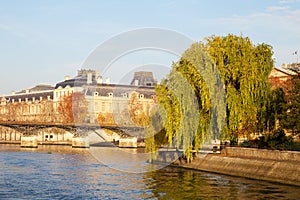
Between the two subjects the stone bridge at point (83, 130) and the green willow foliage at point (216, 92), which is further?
the stone bridge at point (83, 130)

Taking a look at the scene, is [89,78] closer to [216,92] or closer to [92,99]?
[92,99]

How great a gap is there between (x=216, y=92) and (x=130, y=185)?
13502 millimetres

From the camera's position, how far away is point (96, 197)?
3262 centimetres

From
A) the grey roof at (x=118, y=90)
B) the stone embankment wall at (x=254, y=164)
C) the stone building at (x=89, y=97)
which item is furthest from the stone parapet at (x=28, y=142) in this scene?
the stone embankment wall at (x=254, y=164)

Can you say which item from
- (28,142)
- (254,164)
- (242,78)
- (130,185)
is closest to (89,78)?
(28,142)

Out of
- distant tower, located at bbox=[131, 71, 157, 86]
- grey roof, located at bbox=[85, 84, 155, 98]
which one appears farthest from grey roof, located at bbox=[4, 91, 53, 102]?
distant tower, located at bbox=[131, 71, 157, 86]

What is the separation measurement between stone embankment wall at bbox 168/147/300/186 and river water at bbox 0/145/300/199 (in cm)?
102

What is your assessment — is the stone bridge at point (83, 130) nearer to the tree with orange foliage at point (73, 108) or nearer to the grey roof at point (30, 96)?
the tree with orange foliage at point (73, 108)

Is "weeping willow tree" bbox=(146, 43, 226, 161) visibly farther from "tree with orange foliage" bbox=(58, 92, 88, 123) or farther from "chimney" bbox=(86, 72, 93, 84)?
"chimney" bbox=(86, 72, 93, 84)

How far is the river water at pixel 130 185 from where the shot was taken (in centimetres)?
3306

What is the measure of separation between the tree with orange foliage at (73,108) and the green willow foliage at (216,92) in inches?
3049

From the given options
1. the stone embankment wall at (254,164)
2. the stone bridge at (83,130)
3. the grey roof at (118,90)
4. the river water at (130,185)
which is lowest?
the river water at (130,185)

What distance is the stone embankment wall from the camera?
38.2 metres

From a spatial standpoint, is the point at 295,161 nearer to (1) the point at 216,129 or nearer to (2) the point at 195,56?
(1) the point at 216,129
